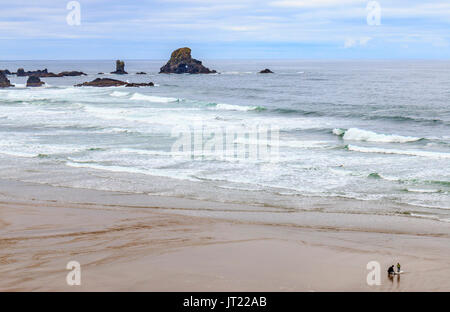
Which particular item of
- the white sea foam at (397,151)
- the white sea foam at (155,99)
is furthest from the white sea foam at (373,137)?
the white sea foam at (155,99)

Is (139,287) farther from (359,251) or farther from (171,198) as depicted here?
(171,198)

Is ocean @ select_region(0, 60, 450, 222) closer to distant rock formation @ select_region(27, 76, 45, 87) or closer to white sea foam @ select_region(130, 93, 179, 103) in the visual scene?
white sea foam @ select_region(130, 93, 179, 103)

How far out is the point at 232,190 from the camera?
17547 mm

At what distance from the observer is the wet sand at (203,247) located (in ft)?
30.7

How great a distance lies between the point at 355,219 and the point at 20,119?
1204 inches

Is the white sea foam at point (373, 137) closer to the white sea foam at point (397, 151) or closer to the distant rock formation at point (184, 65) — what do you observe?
the white sea foam at point (397, 151)

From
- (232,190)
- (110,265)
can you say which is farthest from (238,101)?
(110,265)

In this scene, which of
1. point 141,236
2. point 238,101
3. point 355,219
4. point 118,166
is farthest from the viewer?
point 238,101

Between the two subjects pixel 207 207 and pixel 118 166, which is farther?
pixel 118 166
